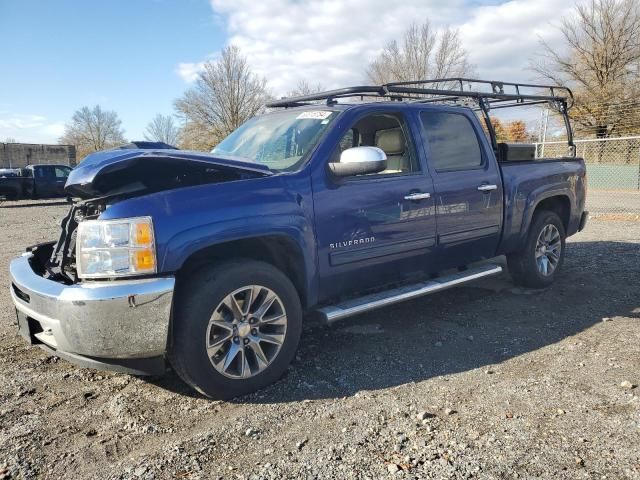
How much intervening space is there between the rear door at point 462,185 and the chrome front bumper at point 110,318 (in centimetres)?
252

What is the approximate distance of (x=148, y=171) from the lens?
335 cm

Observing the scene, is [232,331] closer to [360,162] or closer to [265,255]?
[265,255]

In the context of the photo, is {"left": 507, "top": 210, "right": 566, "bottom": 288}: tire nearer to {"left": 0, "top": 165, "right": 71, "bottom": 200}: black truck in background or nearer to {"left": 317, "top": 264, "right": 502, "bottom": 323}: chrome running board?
{"left": 317, "top": 264, "right": 502, "bottom": 323}: chrome running board

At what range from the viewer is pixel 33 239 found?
10.1 m

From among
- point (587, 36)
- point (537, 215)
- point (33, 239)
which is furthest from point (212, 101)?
point (537, 215)

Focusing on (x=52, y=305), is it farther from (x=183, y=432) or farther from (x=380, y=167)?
(x=380, y=167)

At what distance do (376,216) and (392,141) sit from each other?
3.23 feet

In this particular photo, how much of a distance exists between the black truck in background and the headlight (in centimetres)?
1840

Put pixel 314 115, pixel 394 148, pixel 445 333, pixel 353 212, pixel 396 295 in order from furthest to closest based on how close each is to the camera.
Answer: pixel 394 148 < pixel 445 333 < pixel 314 115 < pixel 396 295 < pixel 353 212

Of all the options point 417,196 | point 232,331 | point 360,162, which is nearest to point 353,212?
point 360,162

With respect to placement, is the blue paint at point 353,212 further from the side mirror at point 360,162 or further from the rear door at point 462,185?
the side mirror at point 360,162

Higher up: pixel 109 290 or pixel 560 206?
pixel 560 206

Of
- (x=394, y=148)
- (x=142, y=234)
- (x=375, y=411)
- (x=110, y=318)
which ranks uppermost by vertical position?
(x=394, y=148)

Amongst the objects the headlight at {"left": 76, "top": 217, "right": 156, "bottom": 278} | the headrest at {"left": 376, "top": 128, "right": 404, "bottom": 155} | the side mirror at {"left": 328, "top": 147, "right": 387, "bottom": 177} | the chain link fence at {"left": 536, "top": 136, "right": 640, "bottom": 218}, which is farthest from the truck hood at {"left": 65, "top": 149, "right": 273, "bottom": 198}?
the chain link fence at {"left": 536, "top": 136, "right": 640, "bottom": 218}
